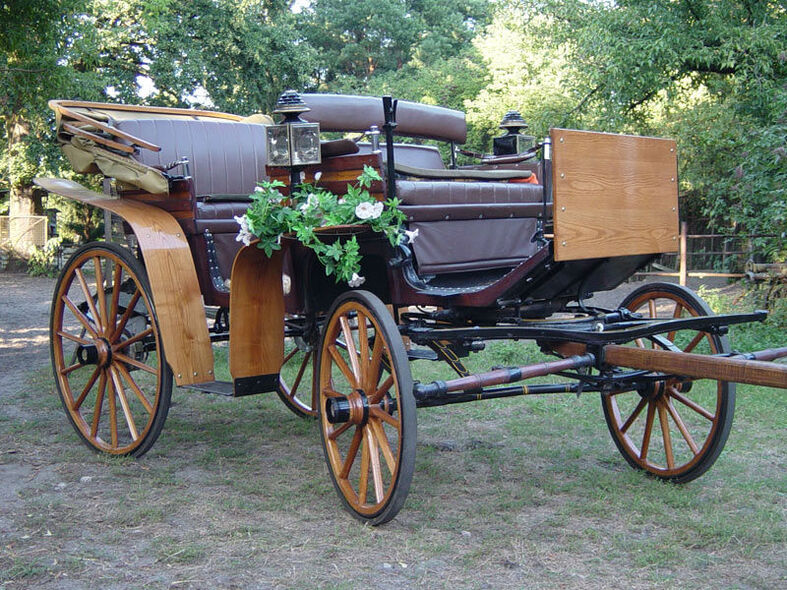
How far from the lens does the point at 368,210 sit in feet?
11.2

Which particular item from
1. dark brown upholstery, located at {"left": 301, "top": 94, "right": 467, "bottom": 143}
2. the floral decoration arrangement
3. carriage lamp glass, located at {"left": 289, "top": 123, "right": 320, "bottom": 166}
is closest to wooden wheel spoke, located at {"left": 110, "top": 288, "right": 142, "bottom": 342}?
the floral decoration arrangement

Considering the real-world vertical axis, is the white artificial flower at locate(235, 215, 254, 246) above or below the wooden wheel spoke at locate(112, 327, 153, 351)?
above

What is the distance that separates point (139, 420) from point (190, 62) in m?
14.1

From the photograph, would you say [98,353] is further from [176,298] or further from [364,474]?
[364,474]

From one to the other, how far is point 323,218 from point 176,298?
1065 millimetres

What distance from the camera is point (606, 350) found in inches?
134

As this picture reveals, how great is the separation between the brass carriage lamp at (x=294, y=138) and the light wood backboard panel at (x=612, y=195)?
1.12 meters

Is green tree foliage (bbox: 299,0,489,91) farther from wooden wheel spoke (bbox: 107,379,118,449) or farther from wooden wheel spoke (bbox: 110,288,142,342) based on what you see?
wooden wheel spoke (bbox: 107,379,118,449)

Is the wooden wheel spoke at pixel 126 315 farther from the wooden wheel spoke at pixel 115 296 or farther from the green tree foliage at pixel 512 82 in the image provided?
the green tree foliage at pixel 512 82

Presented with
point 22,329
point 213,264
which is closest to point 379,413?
point 213,264

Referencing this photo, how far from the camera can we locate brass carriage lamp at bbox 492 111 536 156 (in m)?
5.04

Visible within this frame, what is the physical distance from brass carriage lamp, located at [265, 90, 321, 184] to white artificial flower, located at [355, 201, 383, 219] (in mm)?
382

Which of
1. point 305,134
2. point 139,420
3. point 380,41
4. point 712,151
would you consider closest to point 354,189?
point 305,134

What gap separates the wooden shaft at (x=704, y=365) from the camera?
2.62 m
